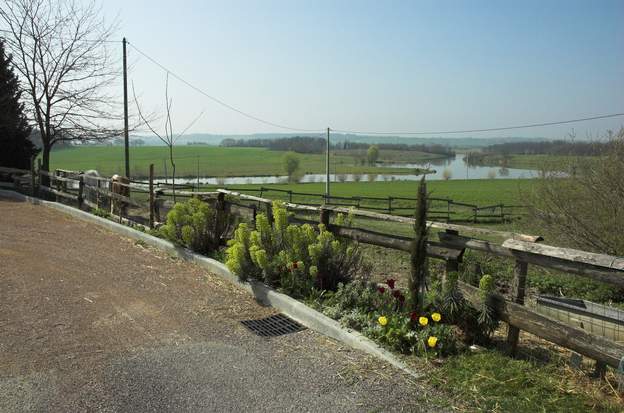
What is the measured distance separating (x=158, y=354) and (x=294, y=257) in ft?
7.34

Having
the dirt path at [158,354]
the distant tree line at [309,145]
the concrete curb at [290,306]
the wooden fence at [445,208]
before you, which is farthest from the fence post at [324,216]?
the distant tree line at [309,145]

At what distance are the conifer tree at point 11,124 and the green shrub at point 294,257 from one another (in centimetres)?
1630

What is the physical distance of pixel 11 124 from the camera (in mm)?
18875

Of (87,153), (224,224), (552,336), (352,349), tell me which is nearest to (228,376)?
(352,349)

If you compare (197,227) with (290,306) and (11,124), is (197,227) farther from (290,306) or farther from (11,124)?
(11,124)

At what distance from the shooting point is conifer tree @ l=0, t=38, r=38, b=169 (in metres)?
19.0

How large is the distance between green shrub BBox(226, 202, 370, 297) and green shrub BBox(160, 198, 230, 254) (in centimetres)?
171

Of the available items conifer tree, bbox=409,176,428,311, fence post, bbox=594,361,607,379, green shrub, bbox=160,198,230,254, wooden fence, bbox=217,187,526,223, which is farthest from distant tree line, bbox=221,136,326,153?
fence post, bbox=594,361,607,379

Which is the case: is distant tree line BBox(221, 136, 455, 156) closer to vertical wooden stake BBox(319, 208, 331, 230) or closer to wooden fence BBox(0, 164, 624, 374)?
vertical wooden stake BBox(319, 208, 331, 230)

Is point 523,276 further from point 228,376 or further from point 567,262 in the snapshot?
point 228,376

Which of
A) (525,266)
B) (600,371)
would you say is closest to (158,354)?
(525,266)

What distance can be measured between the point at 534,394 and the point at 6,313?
5.32 metres

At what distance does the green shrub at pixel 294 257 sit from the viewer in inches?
243

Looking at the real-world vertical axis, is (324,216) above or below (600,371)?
above
